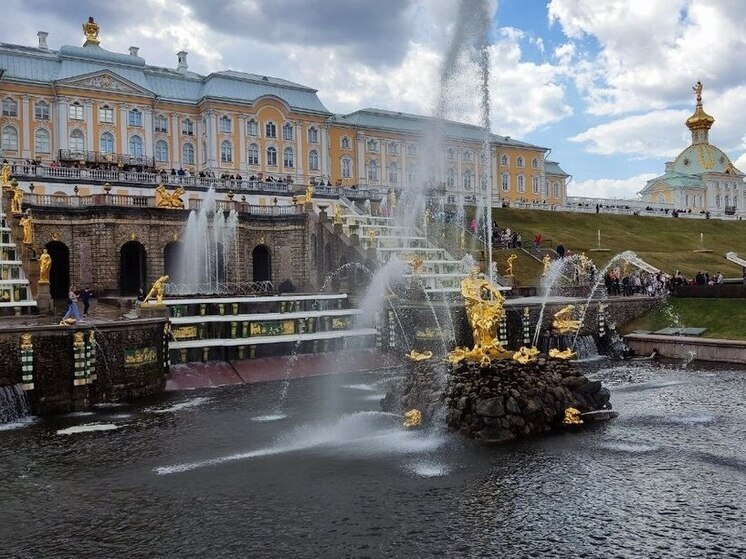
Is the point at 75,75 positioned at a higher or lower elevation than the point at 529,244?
higher

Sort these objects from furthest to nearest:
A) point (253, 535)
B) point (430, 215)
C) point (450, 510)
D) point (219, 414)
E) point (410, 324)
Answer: point (430, 215) < point (410, 324) < point (219, 414) < point (450, 510) < point (253, 535)

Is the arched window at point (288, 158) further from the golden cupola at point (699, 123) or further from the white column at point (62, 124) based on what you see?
the golden cupola at point (699, 123)

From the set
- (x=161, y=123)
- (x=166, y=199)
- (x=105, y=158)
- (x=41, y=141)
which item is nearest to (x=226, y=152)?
(x=161, y=123)

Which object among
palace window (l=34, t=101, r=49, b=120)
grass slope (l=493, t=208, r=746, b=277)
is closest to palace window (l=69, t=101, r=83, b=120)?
palace window (l=34, t=101, r=49, b=120)

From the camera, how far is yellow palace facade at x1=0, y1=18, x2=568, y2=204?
68.6m

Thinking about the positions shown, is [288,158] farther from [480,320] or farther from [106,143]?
[480,320]

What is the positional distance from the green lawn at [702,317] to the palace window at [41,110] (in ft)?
199

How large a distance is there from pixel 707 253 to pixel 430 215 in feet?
86.6

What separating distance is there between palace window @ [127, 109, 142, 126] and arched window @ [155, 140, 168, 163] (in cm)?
322

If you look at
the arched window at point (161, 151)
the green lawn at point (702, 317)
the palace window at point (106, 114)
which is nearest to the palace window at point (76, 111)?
the palace window at point (106, 114)

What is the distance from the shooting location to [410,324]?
3406 cm

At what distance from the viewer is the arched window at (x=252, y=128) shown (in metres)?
77.9

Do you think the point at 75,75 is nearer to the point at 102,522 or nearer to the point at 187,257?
the point at 187,257

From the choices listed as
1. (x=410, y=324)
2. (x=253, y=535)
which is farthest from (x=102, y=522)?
(x=410, y=324)
